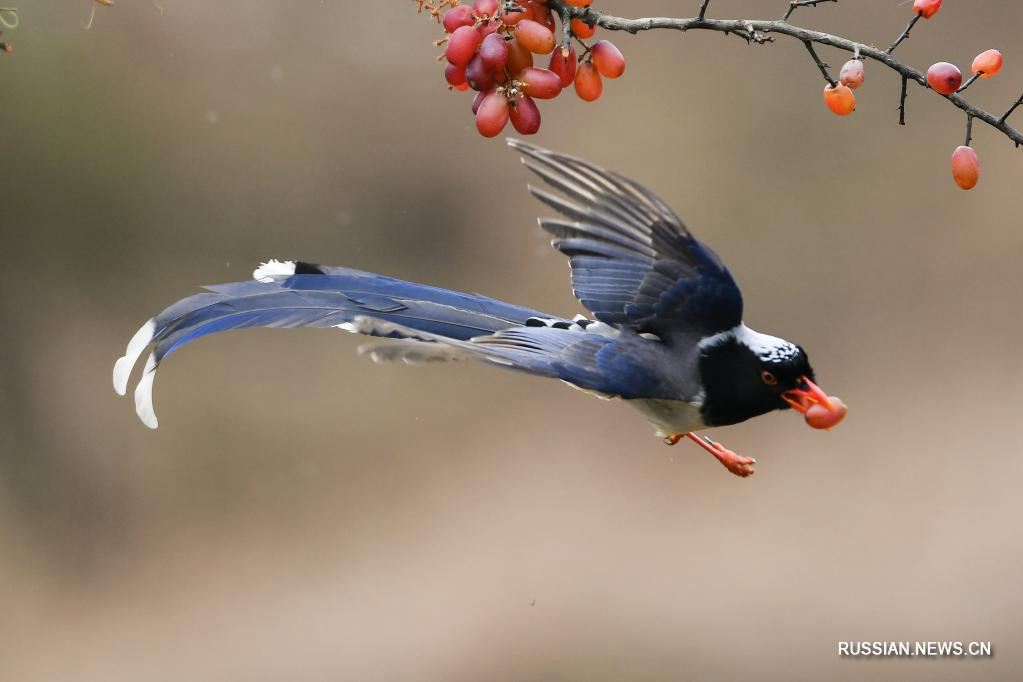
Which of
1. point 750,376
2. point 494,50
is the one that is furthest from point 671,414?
point 494,50

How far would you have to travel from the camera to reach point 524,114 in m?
1.37

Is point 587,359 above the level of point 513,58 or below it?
below

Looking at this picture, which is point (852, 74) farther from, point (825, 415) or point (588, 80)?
point (825, 415)

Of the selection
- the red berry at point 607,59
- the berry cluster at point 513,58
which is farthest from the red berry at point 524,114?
the red berry at point 607,59

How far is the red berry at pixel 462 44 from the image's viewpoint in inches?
51.6

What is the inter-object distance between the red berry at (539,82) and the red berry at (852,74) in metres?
0.35

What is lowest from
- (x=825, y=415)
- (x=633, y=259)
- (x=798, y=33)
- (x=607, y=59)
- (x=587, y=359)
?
(x=825, y=415)

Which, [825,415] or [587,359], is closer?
[825,415]

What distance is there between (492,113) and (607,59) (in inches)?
6.8

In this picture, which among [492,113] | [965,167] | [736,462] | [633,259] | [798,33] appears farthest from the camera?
[736,462]

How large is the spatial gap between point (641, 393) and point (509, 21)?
570 mm

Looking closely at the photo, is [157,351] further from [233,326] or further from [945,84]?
[945,84]

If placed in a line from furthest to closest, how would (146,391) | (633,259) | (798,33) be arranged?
(146,391)
(633,259)
(798,33)

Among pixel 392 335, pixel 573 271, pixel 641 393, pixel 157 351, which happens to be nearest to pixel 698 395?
pixel 641 393
